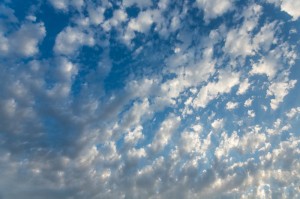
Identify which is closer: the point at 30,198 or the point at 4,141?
the point at 4,141

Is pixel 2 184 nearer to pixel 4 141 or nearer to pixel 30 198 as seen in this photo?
pixel 30 198

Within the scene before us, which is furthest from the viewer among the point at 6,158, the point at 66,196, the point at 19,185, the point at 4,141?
the point at 66,196

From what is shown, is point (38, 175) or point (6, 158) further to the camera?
point (38, 175)

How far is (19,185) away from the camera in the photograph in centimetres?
6347

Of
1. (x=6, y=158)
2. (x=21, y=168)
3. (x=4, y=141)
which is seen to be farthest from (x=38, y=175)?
(x=4, y=141)

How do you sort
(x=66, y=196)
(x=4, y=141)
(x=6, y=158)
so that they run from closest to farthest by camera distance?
(x=4, y=141), (x=6, y=158), (x=66, y=196)

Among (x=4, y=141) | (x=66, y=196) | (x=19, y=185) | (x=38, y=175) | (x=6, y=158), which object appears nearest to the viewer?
(x=4, y=141)

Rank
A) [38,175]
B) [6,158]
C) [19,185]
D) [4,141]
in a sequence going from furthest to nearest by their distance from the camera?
[19,185] → [38,175] → [6,158] → [4,141]

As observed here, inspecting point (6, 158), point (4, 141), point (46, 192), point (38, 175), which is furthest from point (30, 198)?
point (4, 141)

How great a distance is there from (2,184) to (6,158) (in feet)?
51.2

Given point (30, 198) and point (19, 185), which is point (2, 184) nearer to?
point (19, 185)

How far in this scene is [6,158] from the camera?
5325cm

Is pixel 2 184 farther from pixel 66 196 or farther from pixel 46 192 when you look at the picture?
pixel 66 196

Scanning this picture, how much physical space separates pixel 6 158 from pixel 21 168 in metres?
4.14
